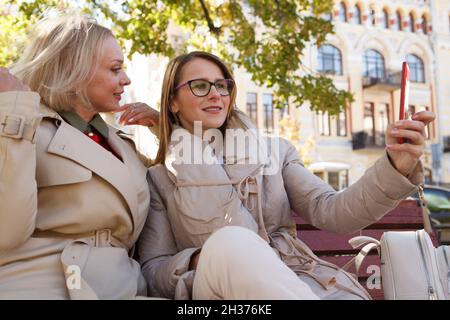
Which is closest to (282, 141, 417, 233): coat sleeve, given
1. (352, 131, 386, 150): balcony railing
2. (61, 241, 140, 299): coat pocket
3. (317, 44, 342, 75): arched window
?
(61, 241, 140, 299): coat pocket

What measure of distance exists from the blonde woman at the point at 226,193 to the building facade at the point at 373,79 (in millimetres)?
19910

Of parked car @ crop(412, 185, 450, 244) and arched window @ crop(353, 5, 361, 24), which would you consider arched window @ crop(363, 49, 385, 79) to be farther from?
parked car @ crop(412, 185, 450, 244)

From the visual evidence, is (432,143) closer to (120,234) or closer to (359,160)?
(359,160)

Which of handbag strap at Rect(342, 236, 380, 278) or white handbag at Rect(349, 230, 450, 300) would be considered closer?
white handbag at Rect(349, 230, 450, 300)

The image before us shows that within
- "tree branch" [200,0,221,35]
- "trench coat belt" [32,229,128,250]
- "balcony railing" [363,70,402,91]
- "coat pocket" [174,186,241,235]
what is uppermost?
"balcony railing" [363,70,402,91]

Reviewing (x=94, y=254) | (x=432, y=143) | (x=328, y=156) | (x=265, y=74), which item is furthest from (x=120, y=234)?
(x=432, y=143)

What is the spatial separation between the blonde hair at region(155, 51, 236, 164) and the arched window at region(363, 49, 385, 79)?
78.0 feet

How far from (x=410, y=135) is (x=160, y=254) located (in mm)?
1097

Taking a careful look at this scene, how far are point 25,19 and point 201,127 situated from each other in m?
5.75

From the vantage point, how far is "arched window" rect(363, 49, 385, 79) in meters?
25.3

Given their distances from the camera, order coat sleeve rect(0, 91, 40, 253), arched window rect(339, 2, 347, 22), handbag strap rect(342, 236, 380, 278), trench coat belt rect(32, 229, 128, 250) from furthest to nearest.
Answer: arched window rect(339, 2, 347, 22) < handbag strap rect(342, 236, 380, 278) < trench coat belt rect(32, 229, 128, 250) < coat sleeve rect(0, 91, 40, 253)

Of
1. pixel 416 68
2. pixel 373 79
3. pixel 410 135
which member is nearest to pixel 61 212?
pixel 410 135

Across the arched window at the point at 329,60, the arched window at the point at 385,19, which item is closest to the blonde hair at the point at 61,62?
the arched window at the point at 329,60
